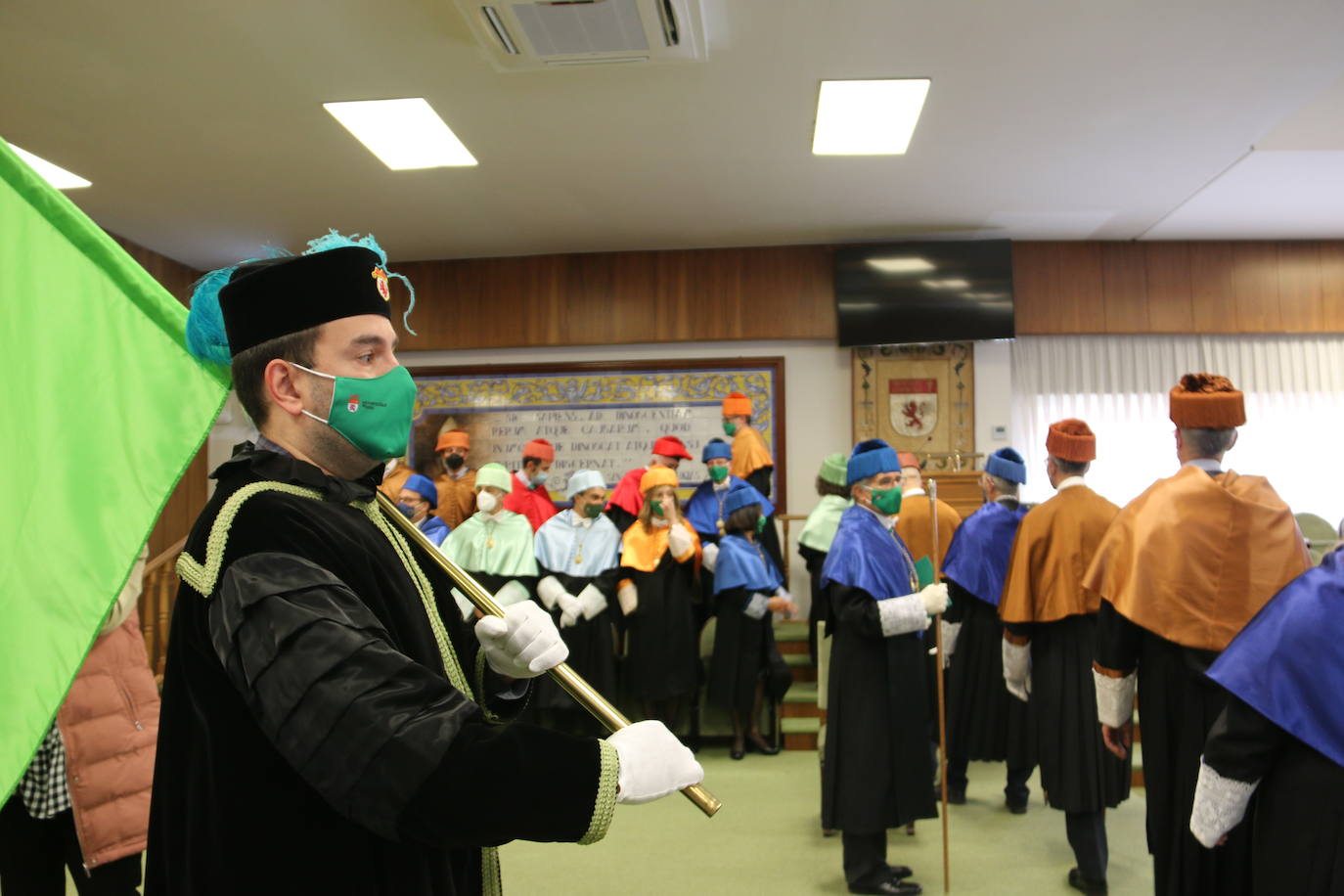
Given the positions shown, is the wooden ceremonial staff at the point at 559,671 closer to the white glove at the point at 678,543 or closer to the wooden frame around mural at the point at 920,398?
the white glove at the point at 678,543

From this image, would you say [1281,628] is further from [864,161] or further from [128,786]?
[864,161]

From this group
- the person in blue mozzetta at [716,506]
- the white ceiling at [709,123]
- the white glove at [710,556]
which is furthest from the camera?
the person in blue mozzetta at [716,506]

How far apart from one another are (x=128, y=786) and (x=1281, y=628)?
117 inches

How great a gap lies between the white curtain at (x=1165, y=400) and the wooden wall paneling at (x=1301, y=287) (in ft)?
0.63

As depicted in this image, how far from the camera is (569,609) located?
18.3 ft

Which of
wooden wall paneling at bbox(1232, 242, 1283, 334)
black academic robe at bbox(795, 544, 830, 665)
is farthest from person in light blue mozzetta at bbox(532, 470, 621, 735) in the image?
wooden wall paneling at bbox(1232, 242, 1283, 334)

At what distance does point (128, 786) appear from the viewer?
2.66m

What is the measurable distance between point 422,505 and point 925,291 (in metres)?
4.49

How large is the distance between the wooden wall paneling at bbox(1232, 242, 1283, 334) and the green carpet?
191 inches

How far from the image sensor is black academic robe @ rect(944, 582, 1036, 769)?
4719 mm

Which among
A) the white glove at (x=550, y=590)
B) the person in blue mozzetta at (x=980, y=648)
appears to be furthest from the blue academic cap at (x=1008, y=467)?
the white glove at (x=550, y=590)

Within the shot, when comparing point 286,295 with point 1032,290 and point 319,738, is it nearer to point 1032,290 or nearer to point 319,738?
point 319,738

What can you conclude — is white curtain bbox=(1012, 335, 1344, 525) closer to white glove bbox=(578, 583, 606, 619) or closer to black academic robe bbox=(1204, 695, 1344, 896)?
white glove bbox=(578, 583, 606, 619)

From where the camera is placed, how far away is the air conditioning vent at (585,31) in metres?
3.89
